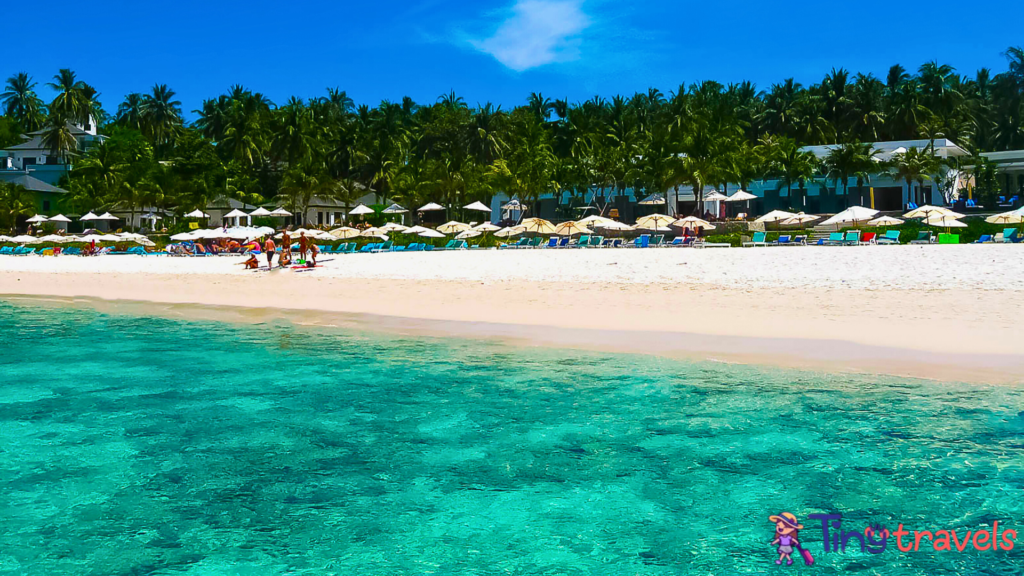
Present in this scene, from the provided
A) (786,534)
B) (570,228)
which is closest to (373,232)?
(570,228)

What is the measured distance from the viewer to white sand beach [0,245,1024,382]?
12.8 m

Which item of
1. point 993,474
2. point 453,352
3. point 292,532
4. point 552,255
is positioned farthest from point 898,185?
point 292,532

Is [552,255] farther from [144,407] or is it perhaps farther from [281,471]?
[281,471]

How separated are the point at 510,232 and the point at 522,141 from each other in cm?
2239

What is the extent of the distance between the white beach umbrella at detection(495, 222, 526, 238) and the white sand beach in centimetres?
947

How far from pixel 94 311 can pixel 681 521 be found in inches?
784

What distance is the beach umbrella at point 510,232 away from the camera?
4359cm

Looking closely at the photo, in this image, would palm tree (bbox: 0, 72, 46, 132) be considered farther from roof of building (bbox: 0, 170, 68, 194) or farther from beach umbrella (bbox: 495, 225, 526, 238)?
beach umbrella (bbox: 495, 225, 526, 238)

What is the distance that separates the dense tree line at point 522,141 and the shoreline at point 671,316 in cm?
3427

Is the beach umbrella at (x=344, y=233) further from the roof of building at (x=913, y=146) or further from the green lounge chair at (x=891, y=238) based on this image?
the roof of building at (x=913, y=146)

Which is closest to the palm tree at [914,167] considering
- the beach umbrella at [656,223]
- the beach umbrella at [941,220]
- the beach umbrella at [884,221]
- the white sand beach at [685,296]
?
the beach umbrella at [884,221]

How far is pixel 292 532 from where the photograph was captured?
616 cm

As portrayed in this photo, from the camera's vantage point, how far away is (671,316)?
1647 centimetres

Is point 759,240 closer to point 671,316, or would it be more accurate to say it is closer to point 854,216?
point 854,216
